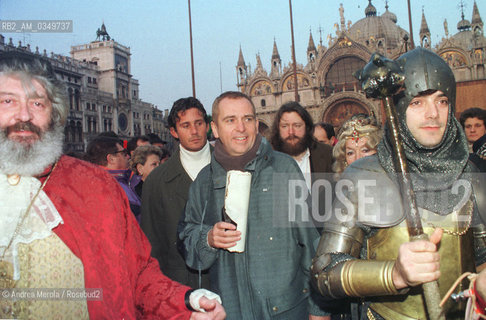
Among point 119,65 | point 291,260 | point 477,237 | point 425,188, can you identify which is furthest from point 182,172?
point 119,65

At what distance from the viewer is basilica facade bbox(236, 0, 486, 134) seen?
130 feet

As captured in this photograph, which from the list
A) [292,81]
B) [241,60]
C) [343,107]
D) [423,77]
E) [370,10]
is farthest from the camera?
[370,10]

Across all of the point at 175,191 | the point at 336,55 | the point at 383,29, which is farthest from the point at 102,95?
the point at 175,191

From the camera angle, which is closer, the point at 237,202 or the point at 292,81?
the point at 237,202

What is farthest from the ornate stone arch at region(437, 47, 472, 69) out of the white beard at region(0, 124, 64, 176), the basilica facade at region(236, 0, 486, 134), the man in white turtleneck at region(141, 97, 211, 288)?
the white beard at region(0, 124, 64, 176)

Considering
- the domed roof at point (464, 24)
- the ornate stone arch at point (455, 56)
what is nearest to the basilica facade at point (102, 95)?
the ornate stone arch at point (455, 56)

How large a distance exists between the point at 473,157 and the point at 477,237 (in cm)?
60

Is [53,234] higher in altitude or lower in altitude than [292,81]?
lower

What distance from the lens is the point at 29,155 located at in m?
1.74

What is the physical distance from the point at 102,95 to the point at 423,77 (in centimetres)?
5200

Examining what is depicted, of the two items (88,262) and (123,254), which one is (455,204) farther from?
(88,262)

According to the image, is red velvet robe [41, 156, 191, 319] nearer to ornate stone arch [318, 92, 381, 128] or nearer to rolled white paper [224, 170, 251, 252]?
rolled white paper [224, 170, 251, 252]

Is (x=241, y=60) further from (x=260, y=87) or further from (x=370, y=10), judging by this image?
(x=370, y=10)

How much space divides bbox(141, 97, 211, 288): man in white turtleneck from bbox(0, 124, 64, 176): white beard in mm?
1591
